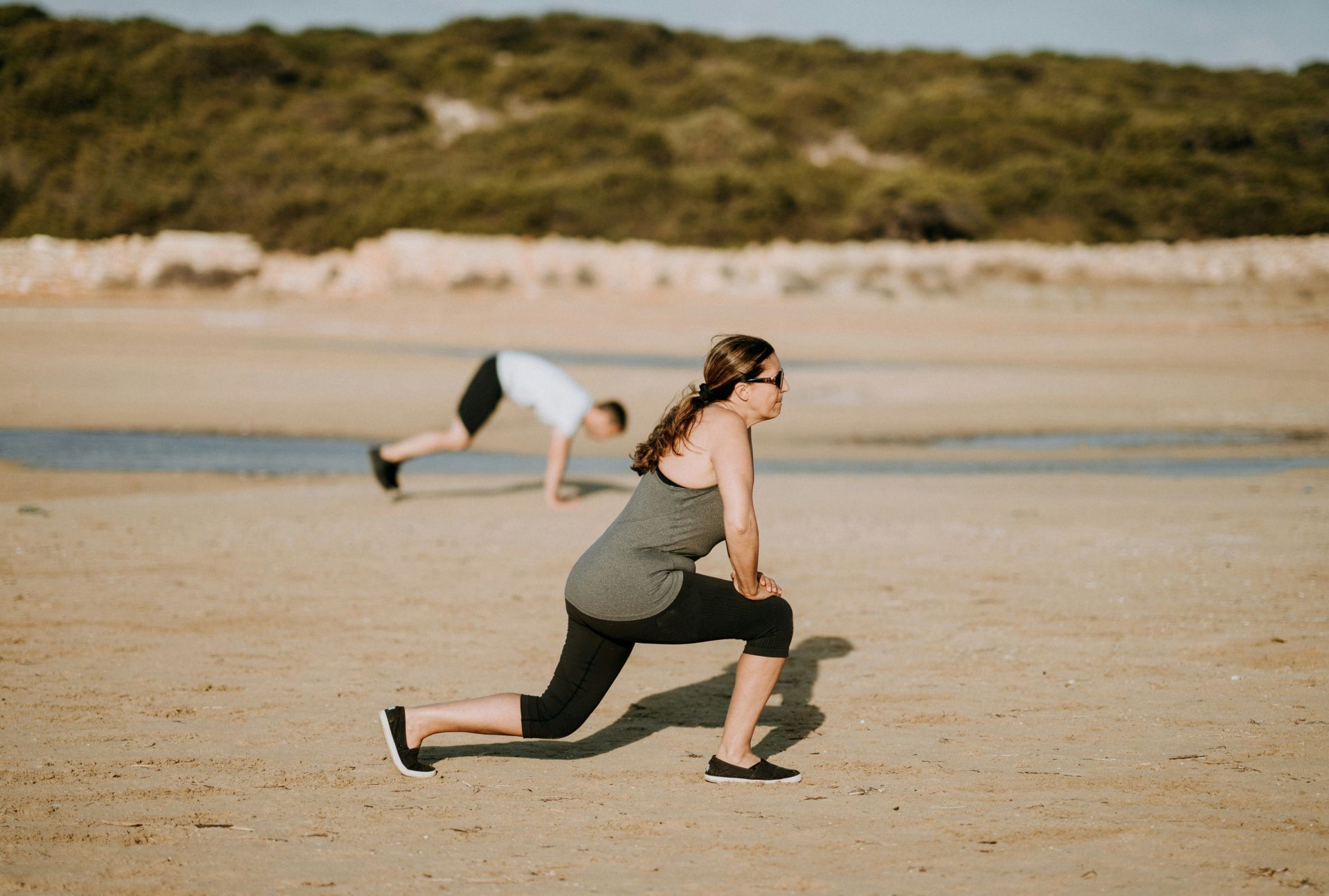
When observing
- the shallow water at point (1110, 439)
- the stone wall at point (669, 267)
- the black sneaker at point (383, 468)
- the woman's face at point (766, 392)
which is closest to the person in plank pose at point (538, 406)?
the black sneaker at point (383, 468)

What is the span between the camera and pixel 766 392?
4.10 m

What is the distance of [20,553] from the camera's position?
819 centimetres

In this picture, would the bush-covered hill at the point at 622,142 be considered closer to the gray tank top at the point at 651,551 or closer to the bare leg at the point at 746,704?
the bare leg at the point at 746,704

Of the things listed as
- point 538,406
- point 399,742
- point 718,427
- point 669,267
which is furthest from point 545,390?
point 669,267

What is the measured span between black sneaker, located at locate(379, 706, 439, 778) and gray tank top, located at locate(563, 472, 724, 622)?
704 mm

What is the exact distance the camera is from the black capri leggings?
4.09 m

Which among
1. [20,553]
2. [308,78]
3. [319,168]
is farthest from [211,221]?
[20,553]

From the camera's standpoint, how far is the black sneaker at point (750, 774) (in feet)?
14.3

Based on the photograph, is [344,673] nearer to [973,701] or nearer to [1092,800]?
[973,701]

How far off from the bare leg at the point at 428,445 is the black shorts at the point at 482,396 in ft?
0.35

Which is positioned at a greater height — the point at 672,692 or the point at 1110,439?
the point at 1110,439

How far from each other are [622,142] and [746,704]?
47.2 m

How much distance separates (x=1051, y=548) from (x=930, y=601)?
5.68ft

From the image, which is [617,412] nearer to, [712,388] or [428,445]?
[428,445]
